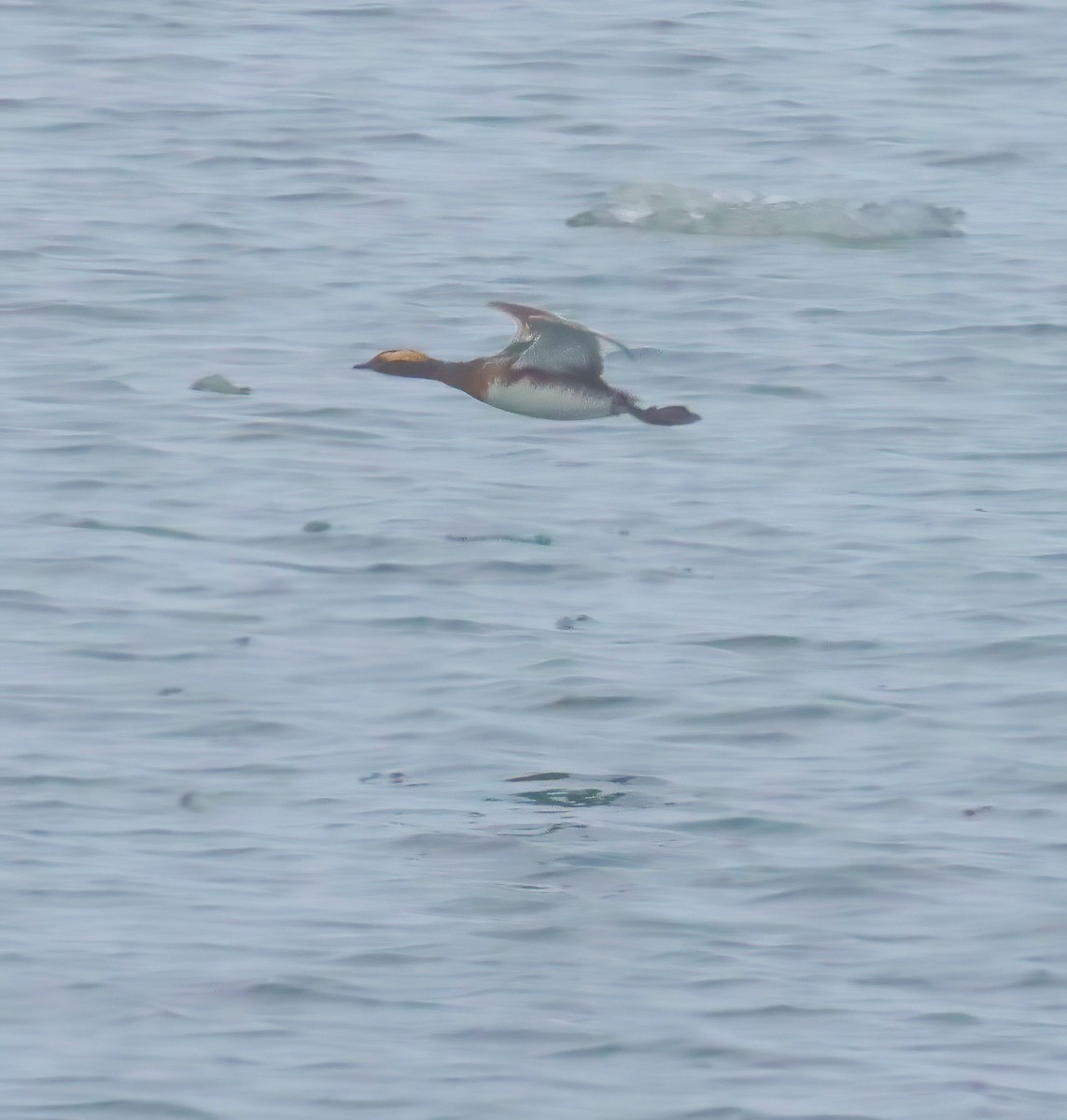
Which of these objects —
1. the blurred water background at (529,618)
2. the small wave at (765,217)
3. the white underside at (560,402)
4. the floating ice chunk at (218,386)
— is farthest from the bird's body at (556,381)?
the small wave at (765,217)

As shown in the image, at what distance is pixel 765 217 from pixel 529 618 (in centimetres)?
726

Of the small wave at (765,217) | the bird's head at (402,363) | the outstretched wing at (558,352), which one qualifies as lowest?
the small wave at (765,217)

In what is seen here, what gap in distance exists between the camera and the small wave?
17.9m

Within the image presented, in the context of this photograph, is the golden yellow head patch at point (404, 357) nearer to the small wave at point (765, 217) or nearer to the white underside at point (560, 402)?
the white underside at point (560, 402)

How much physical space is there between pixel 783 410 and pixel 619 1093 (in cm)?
750

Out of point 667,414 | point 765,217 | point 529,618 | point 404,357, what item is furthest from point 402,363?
point 765,217

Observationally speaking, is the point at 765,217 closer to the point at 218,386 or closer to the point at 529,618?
the point at 218,386

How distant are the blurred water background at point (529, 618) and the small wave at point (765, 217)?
40mm

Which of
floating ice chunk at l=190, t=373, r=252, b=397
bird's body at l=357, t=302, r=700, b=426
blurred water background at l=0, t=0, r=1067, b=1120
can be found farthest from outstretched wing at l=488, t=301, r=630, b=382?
floating ice chunk at l=190, t=373, r=252, b=397

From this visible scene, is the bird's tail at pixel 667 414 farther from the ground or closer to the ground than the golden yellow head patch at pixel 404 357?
closer to the ground

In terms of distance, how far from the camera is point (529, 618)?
1127cm

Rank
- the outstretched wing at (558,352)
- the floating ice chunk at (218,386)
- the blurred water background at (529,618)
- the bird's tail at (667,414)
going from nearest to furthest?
the blurred water background at (529,618)
the bird's tail at (667,414)
the outstretched wing at (558,352)
the floating ice chunk at (218,386)

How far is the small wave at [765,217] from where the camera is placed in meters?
17.9

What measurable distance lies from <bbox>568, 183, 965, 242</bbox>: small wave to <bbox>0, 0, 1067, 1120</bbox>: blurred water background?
40mm
